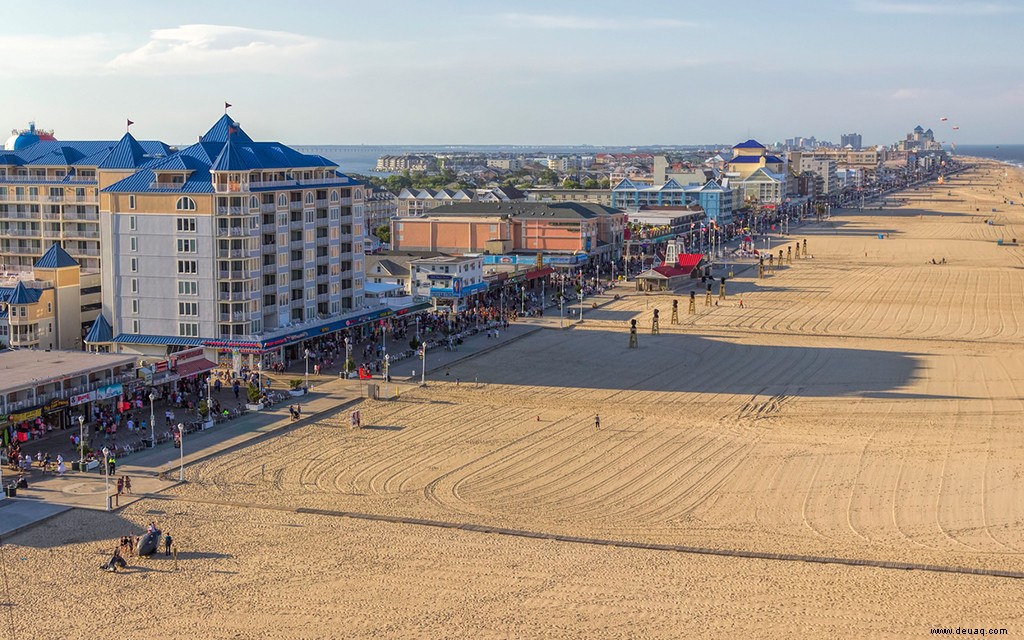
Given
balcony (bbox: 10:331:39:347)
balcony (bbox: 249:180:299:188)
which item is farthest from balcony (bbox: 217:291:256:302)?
balcony (bbox: 10:331:39:347)

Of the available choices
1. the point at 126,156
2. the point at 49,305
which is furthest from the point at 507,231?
the point at 49,305

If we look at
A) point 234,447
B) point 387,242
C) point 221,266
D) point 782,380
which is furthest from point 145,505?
point 387,242

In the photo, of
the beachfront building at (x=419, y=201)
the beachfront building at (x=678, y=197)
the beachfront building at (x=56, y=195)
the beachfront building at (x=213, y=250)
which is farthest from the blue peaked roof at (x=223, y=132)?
the beachfront building at (x=678, y=197)

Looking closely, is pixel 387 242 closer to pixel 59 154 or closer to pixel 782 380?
pixel 59 154

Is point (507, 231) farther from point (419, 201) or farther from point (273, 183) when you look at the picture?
point (273, 183)

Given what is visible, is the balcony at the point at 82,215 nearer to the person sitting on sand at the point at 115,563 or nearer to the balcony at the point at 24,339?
the balcony at the point at 24,339

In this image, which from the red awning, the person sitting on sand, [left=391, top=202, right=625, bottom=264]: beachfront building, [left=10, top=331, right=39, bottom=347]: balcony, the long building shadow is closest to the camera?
the person sitting on sand

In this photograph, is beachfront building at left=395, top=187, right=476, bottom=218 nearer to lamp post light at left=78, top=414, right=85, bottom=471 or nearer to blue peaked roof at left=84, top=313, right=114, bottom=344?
blue peaked roof at left=84, top=313, right=114, bottom=344

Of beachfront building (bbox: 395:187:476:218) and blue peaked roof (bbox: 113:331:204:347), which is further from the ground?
beachfront building (bbox: 395:187:476:218)

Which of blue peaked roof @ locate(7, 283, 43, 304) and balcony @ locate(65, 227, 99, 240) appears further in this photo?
balcony @ locate(65, 227, 99, 240)
